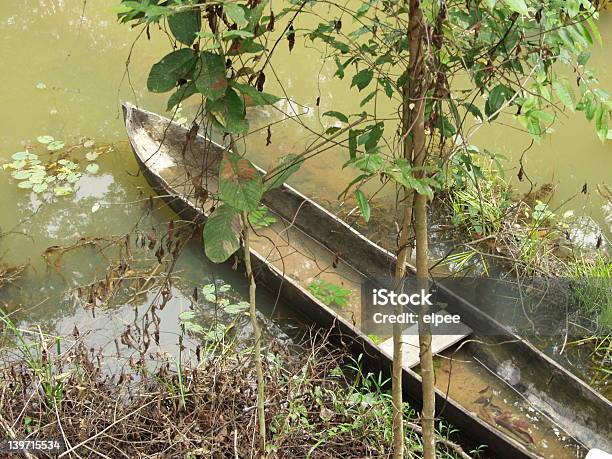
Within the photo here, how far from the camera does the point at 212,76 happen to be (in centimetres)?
149

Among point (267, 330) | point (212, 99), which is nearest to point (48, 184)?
point (267, 330)

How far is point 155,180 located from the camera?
14.6 feet

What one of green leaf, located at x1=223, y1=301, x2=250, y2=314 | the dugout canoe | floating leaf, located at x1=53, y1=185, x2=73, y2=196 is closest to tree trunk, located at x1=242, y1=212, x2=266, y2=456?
the dugout canoe

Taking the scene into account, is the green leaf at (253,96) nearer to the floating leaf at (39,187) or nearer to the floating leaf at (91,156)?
the floating leaf at (39,187)

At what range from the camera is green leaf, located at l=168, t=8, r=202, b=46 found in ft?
4.70

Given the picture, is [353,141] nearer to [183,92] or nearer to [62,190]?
[183,92]

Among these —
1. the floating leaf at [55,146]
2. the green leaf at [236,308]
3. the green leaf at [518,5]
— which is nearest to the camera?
the green leaf at [518,5]

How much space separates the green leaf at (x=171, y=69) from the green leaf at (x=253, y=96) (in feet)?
0.35

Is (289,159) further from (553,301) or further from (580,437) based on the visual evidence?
(553,301)

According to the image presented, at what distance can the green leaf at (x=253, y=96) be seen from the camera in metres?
1.58

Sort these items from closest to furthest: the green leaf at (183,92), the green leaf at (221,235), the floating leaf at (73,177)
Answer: the green leaf at (183,92) → the green leaf at (221,235) → the floating leaf at (73,177)

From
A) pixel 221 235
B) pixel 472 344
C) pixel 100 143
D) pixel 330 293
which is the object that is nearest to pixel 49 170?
pixel 100 143

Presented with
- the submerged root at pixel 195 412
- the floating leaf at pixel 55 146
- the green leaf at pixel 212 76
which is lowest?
the submerged root at pixel 195 412

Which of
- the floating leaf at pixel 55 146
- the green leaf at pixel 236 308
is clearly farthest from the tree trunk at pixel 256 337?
the floating leaf at pixel 55 146
